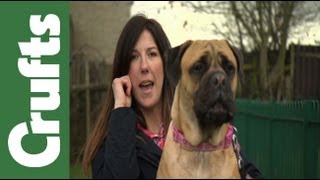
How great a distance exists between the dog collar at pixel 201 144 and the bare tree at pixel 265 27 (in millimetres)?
10850

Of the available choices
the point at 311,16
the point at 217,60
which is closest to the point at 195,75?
the point at 217,60

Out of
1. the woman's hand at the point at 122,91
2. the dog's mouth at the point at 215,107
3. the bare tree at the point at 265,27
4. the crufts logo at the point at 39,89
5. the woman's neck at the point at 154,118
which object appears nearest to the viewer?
the dog's mouth at the point at 215,107

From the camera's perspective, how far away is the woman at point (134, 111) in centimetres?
307

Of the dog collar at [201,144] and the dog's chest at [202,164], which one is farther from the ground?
the dog collar at [201,144]

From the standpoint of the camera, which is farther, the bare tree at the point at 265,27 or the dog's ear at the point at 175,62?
the bare tree at the point at 265,27

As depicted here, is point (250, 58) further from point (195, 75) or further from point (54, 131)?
point (195, 75)

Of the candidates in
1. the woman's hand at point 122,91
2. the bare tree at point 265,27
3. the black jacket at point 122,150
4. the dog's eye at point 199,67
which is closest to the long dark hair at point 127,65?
the woman's hand at point 122,91

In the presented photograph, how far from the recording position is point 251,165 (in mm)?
3246

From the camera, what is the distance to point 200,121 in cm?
271

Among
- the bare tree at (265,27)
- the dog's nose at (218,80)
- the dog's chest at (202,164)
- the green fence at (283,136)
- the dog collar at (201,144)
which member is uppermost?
the bare tree at (265,27)

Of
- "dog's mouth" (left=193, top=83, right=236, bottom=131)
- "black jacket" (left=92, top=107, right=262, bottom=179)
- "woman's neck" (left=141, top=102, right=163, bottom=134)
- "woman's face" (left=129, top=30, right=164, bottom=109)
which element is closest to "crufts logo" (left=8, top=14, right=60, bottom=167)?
"woman's neck" (left=141, top=102, right=163, bottom=134)

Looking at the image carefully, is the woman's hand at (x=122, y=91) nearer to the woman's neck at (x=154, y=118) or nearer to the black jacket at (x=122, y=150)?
the black jacket at (x=122, y=150)

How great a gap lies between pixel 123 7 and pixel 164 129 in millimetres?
18549

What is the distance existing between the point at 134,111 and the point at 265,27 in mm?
11700
